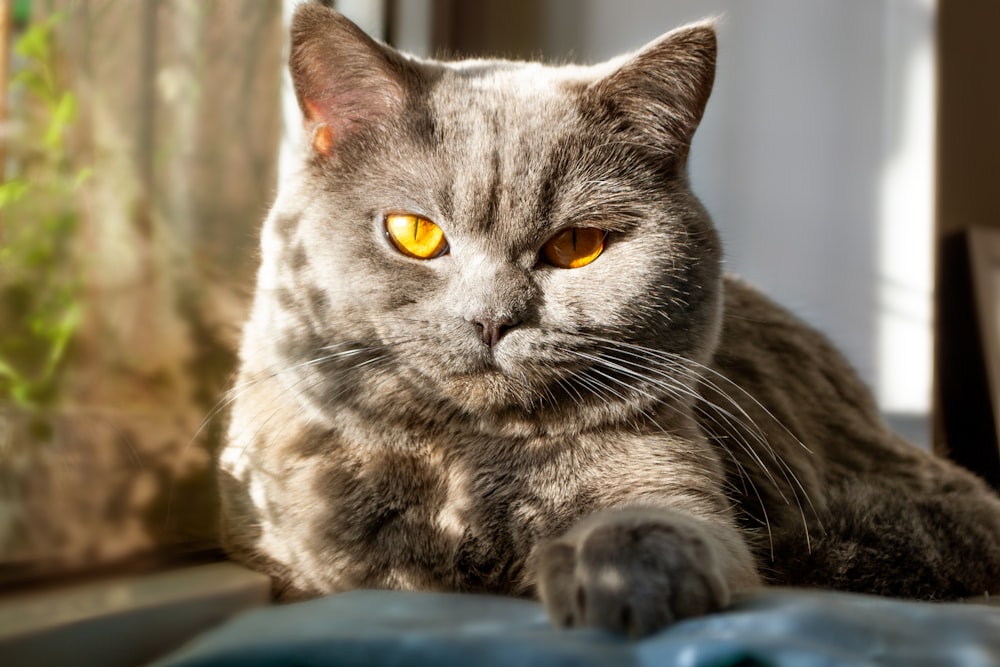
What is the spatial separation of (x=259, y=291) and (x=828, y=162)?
173 cm

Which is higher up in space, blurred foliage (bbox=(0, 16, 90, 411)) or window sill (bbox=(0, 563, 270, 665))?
blurred foliage (bbox=(0, 16, 90, 411))

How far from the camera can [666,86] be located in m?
1.10

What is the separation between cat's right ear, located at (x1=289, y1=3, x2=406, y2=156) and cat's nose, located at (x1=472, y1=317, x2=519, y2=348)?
0.31 meters

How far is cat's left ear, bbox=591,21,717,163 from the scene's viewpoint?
1.08m

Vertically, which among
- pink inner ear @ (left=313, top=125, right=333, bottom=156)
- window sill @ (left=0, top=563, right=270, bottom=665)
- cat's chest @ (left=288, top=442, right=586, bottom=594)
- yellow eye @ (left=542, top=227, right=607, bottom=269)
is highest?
pink inner ear @ (left=313, top=125, right=333, bottom=156)

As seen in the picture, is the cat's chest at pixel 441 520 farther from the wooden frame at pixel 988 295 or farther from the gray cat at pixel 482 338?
the wooden frame at pixel 988 295

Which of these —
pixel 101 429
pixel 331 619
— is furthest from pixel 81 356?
pixel 331 619

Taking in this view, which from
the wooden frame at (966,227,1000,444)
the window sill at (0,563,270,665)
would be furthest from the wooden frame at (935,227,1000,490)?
the window sill at (0,563,270,665)

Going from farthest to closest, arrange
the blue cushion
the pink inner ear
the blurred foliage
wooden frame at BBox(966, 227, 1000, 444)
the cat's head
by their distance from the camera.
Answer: wooden frame at BBox(966, 227, 1000, 444) < the pink inner ear < the cat's head < the blurred foliage < the blue cushion

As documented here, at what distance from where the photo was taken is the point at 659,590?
0.74m

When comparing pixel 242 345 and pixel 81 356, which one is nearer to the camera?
pixel 81 356

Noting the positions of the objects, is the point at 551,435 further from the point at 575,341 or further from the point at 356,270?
the point at 356,270

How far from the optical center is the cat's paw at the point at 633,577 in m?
0.73

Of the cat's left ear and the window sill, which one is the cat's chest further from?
the cat's left ear
